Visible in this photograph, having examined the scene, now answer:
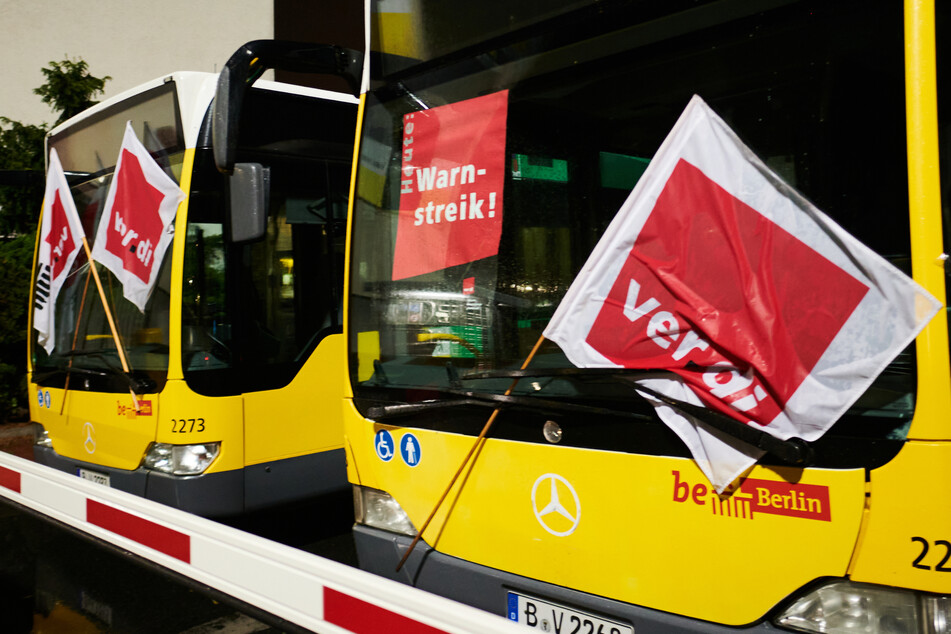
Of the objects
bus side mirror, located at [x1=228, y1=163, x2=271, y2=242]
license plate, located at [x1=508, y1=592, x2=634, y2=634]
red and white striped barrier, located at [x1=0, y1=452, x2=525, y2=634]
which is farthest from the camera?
bus side mirror, located at [x1=228, y1=163, x2=271, y2=242]

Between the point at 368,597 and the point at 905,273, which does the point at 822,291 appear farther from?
the point at 368,597

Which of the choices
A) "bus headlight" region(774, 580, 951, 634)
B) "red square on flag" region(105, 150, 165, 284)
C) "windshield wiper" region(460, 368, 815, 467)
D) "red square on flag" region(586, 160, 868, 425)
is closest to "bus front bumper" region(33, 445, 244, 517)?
"red square on flag" region(105, 150, 165, 284)

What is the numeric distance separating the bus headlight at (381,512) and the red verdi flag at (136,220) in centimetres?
231

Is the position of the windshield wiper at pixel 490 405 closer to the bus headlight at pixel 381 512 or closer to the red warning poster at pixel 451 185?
the bus headlight at pixel 381 512

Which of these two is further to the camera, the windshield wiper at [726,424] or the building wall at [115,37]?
the building wall at [115,37]

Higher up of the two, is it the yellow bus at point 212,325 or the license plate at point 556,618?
the yellow bus at point 212,325

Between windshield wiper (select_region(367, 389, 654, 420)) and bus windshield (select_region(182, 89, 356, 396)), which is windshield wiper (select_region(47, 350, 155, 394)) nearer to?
bus windshield (select_region(182, 89, 356, 396))

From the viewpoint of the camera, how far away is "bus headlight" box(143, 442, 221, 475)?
16.3 ft

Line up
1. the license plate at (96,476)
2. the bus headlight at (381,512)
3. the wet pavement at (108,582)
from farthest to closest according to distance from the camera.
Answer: the license plate at (96,476) < the wet pavement at (108,582) < the bus headlight at (381,512)

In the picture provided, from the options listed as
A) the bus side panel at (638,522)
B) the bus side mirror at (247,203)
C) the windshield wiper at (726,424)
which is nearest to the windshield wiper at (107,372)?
the bus side mirror at (247,203)

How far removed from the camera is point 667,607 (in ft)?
8.18

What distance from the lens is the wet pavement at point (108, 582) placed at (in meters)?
4.32

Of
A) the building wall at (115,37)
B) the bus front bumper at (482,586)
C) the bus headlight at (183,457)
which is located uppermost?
the building wall at (115,37)

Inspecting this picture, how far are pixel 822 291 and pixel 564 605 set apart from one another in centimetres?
131
